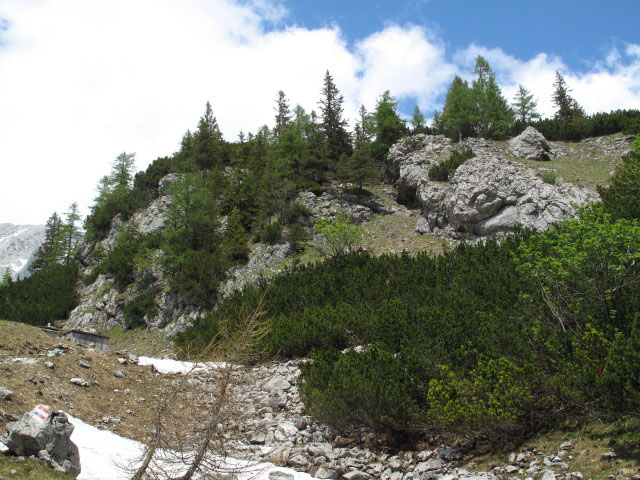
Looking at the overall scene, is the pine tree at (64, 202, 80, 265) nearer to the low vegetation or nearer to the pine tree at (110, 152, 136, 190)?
the pine tree at (110, 152, 136, 190)

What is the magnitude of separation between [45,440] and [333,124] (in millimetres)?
40691

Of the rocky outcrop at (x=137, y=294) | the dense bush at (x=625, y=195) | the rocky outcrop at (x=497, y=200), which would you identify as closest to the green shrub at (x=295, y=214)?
the rocky outcrop at (x=497, y=200)

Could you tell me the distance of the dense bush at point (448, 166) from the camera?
28.5m

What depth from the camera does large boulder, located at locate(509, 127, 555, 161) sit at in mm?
28125

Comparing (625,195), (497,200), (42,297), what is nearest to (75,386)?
(625,195)

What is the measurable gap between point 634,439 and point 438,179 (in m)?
24.8

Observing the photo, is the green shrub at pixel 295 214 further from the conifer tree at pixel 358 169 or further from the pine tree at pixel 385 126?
the pine tree at pixel 385 126

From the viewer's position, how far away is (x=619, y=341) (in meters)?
6.29

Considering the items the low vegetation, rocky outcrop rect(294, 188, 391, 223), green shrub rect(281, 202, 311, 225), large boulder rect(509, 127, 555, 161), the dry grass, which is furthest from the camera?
rocky outcrop rect(294, 188, 391, 223)

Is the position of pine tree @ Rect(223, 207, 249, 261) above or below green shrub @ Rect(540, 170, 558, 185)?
below

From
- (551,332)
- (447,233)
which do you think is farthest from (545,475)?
(447,233)

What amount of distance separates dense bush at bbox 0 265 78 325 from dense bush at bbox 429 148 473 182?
29.8 m

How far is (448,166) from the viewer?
2892 centimetres

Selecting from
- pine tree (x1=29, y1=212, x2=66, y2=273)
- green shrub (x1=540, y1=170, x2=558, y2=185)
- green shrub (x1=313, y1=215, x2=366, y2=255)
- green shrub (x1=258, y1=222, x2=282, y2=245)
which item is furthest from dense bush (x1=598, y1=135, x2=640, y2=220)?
pine tree (x1=29, y1=212, x2=66, y2=273)
